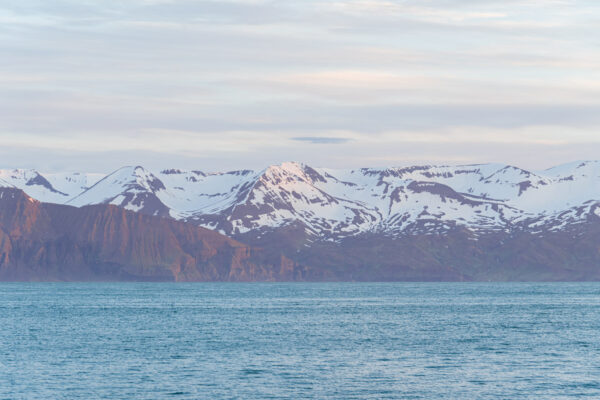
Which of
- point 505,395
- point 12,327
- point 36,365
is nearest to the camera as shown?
point 505,395

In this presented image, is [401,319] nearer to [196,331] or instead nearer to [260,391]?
[196,331]

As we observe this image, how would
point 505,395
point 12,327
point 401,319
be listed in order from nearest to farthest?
point 505,395 → point 12,327 → point 401,319

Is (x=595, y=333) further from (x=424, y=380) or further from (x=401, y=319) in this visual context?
(x=424, y=380)

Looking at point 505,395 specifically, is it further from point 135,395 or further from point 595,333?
point 595,333

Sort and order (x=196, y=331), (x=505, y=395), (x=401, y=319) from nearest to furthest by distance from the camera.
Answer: (x=505, y=395)
(x=196, y=331)
(x=401, y=319)

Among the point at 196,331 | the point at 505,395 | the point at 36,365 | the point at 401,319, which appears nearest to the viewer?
the point at 505,395

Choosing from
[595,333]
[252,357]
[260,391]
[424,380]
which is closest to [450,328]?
[595,333]

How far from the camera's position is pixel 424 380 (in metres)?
81.1

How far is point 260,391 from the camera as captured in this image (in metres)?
75.3

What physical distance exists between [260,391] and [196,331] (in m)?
57.9

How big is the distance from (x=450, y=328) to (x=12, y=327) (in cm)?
6248

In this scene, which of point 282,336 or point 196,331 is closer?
point 282,336

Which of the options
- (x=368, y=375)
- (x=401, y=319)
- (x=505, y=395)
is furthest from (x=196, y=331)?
(x=505, y=395)

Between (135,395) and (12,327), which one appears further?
(12,327)
